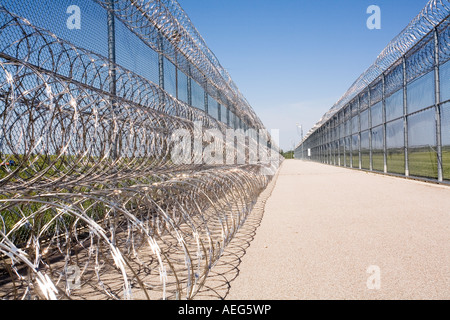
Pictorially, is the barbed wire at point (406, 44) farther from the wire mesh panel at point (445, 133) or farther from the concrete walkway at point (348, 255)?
the concrete walkway at point (348, 255)

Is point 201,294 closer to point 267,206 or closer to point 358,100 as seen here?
point 267,206

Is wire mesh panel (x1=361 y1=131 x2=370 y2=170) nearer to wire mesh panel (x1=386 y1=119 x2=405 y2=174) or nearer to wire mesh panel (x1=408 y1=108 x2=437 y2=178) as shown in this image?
wire mesh panel (x1=386 y1=119 x2=405 y2=174)

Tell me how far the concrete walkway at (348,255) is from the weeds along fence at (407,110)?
15.5 ft

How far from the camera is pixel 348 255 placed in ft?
12.8

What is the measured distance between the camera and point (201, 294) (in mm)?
2898

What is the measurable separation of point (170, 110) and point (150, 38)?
4.96ft

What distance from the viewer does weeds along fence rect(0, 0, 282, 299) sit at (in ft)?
8.42

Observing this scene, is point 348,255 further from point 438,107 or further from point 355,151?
point 355,151

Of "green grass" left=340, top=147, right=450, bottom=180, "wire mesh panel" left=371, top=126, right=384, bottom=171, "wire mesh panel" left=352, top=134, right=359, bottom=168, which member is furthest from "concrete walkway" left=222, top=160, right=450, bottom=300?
"wire mesh panel" left=352, top=134, right=359, bottom=168

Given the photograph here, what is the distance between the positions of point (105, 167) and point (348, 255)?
3137 mm

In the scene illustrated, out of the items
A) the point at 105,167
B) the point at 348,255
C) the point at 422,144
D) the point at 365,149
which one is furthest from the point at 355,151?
the point at 105,167

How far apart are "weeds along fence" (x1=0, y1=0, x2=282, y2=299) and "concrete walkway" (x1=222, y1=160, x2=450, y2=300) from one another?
48 cm

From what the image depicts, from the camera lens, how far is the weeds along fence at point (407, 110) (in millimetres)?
10414
